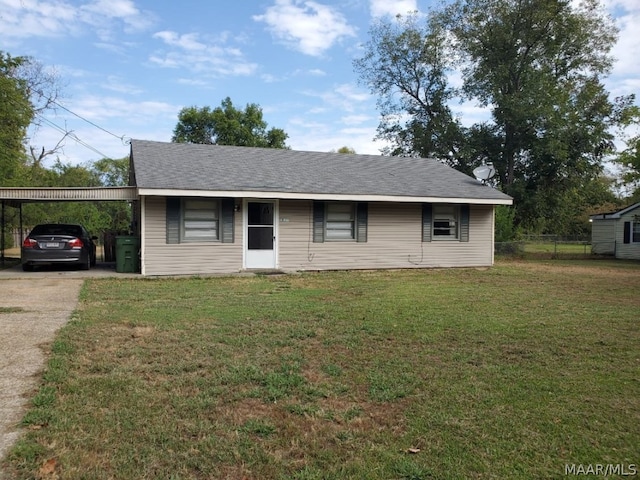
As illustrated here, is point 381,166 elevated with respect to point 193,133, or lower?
lower

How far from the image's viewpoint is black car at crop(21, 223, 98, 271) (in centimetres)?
1207

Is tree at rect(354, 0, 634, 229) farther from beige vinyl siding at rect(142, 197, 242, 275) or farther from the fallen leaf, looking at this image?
the fallen leaf

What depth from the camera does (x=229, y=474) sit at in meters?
2.68

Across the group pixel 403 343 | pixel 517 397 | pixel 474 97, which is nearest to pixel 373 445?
pixel 517 397

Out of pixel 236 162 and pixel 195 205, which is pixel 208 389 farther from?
pixel 236 162

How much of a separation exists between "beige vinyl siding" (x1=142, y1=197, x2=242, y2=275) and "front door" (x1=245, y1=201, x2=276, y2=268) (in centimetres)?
34

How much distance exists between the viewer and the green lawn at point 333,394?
2814mm

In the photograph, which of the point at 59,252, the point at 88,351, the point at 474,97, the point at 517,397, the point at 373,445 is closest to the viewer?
the point at 373,445

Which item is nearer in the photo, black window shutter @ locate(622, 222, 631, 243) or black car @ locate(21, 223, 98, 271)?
black car @ locate(21, 223, 98, 271)

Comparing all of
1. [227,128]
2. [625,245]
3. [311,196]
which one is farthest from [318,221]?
[227,128]

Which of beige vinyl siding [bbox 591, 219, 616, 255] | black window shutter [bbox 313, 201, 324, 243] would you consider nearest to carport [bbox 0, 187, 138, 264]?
black window shutter [bbox 313, 201, 324, 243]

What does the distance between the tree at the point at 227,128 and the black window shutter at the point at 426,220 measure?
74.8 feet

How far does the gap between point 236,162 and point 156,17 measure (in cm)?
525

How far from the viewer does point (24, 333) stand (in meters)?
5.65
